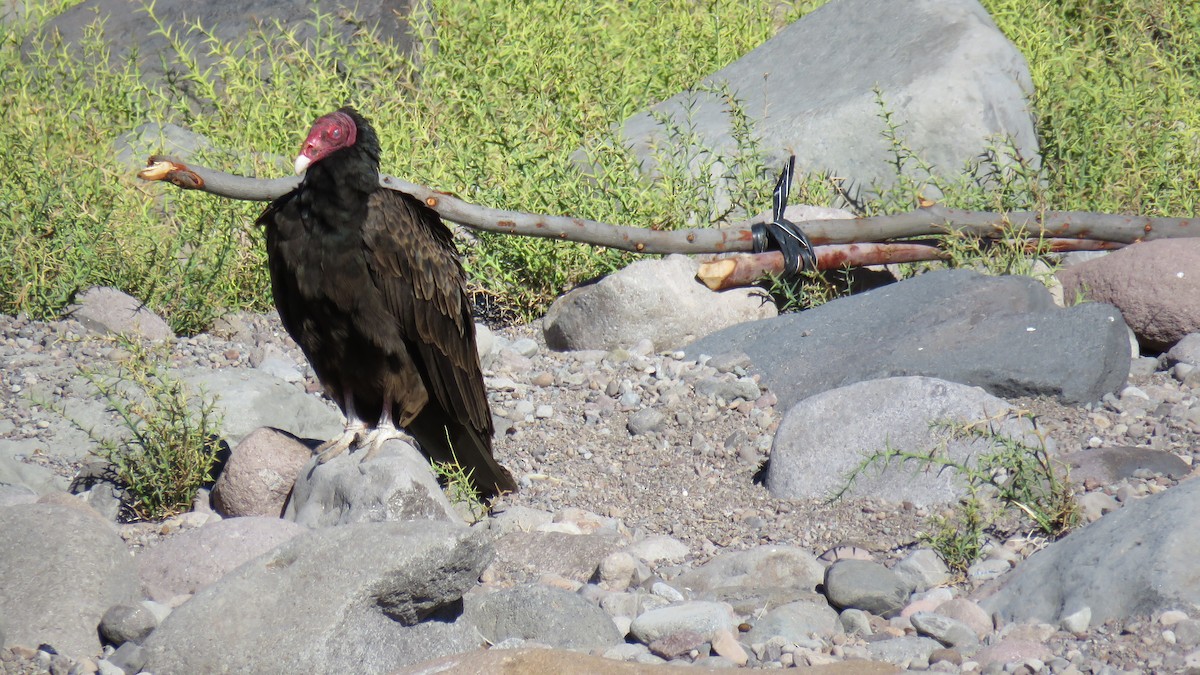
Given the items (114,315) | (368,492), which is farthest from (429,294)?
(114,315)

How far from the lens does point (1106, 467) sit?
4.51 meters

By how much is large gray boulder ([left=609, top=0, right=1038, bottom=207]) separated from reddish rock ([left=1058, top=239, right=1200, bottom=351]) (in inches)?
41.8

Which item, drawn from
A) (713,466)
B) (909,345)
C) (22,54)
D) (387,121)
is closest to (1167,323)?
(909,345)

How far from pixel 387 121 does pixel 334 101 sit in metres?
0.42

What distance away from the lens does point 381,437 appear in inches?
183

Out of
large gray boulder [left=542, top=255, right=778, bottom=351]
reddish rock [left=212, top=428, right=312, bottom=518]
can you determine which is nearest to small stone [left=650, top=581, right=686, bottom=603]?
reddish rock [left=212, top=428, right=312, bottom=518]

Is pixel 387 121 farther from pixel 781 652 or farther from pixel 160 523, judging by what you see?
pixel 781 652

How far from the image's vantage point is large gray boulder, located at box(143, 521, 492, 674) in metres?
3.16

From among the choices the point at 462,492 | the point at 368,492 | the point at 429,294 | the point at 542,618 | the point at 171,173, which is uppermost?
the point at 171,173

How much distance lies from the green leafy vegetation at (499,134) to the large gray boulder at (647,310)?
1.22 ft

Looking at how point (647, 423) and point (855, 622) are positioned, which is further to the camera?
point (647, 423)

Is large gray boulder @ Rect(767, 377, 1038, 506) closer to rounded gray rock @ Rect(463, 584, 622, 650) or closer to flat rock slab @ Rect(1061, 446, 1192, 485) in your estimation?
flat rock slab @ Rect(1061, 446, 1192, 485)

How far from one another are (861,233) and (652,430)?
1.73 m

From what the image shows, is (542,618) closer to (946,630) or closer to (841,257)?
(946,630)
